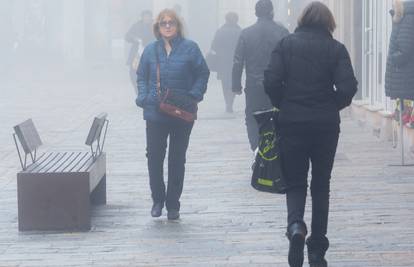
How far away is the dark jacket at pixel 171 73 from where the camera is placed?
10266 millimetres

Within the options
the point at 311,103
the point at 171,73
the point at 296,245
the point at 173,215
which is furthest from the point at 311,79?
the point at 173,215

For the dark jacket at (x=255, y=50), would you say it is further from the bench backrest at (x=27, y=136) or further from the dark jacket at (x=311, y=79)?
the dark jacket at (x=311, y=79)

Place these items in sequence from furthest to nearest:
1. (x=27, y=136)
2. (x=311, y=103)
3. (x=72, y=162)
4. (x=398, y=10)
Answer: (x=398, y=10) < (x=72, y=162) < (x=27, y=136) < (x=311, y=103)

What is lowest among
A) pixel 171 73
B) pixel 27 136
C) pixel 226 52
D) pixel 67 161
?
pixel 226 52

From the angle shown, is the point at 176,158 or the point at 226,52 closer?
the point at 176,158

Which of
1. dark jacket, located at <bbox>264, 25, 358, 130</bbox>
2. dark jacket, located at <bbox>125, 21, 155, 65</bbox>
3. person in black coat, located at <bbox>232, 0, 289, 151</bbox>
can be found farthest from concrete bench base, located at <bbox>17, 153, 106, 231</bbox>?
dark jacket, located at <bbox>125, 21, 155, 65</bbox>

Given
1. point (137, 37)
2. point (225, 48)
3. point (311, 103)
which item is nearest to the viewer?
point (311, 103)

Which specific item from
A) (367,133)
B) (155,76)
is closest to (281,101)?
(155,76)

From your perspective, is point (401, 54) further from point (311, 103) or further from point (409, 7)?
point (311, 103)

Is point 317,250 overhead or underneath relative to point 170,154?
underneath

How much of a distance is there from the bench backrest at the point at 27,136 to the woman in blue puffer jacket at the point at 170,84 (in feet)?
3.17

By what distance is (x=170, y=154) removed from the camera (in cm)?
1047

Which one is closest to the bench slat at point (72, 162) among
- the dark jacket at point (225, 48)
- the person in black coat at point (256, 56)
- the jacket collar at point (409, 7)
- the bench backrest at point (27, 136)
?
the bench backrest at point (27, 136)

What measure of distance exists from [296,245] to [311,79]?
1.03 metres
